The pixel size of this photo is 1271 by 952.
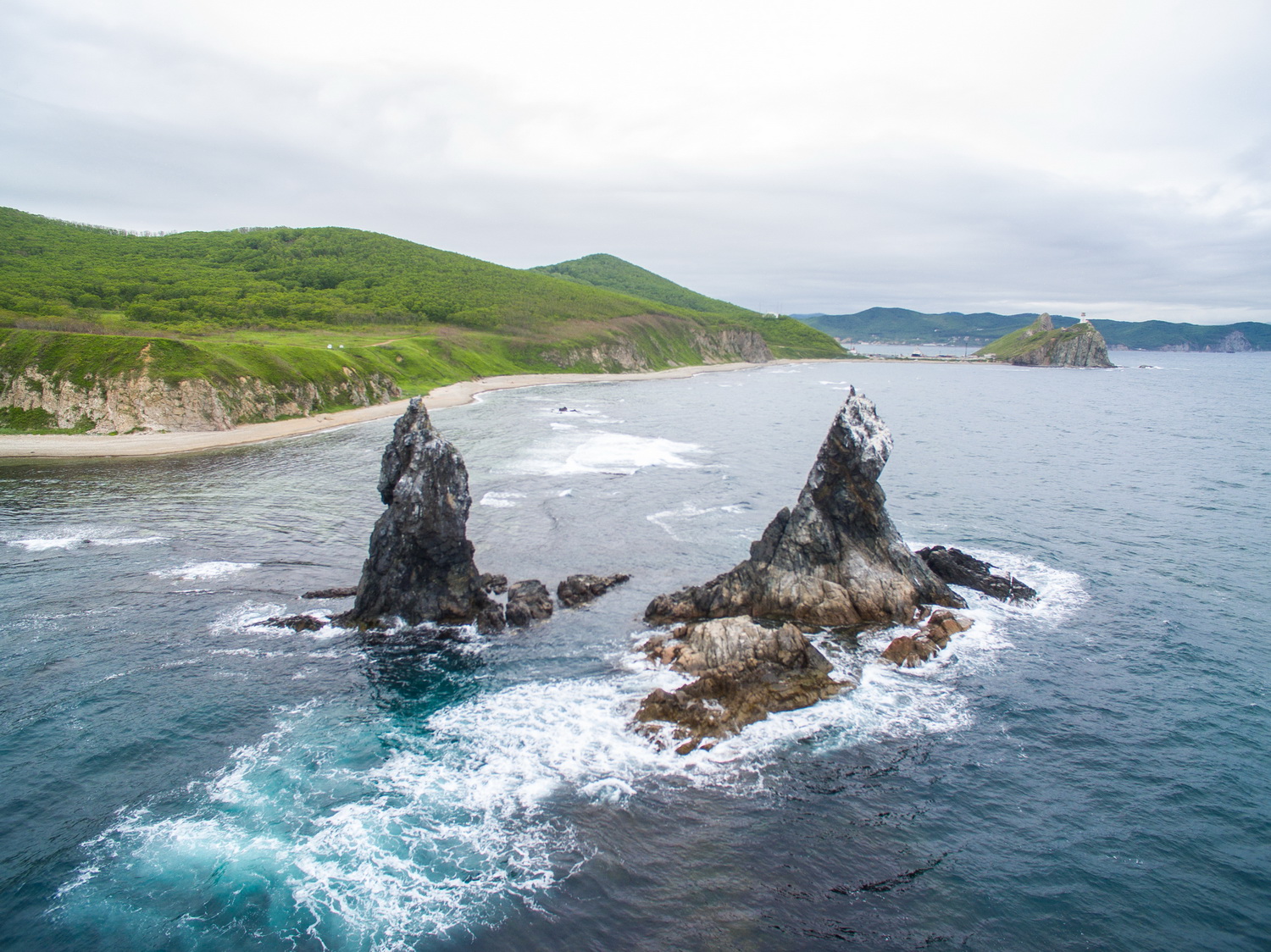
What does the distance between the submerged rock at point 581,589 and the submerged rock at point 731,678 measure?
6071 millimetres

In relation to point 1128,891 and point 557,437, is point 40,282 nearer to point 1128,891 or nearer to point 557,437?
point 557,437

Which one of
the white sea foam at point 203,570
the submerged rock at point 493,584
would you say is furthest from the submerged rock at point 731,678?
the white sea foam at point 203,570

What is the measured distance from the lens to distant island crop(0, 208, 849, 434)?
244 feet

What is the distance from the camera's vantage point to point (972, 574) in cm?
3722

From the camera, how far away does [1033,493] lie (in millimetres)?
57750

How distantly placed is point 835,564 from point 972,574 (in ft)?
29.0

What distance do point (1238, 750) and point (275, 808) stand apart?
30.8m

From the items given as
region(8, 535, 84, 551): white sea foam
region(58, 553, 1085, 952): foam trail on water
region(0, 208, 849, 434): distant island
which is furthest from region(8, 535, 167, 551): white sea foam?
region(0, 208, 849, 434): distant island

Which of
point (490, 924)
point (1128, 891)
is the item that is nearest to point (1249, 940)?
point (1128, 891)

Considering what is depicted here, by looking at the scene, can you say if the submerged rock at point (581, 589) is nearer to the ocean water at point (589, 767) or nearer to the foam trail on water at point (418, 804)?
the ocean water at point (589, 767)

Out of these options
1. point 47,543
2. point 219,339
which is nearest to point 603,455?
point 47,543

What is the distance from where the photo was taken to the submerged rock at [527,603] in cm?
3244

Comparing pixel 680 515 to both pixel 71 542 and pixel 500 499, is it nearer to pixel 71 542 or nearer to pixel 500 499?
pixel 500 499

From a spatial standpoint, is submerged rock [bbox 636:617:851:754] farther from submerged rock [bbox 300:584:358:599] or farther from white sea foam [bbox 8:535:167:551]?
white sea foam [bbox 8:535:167:551]
